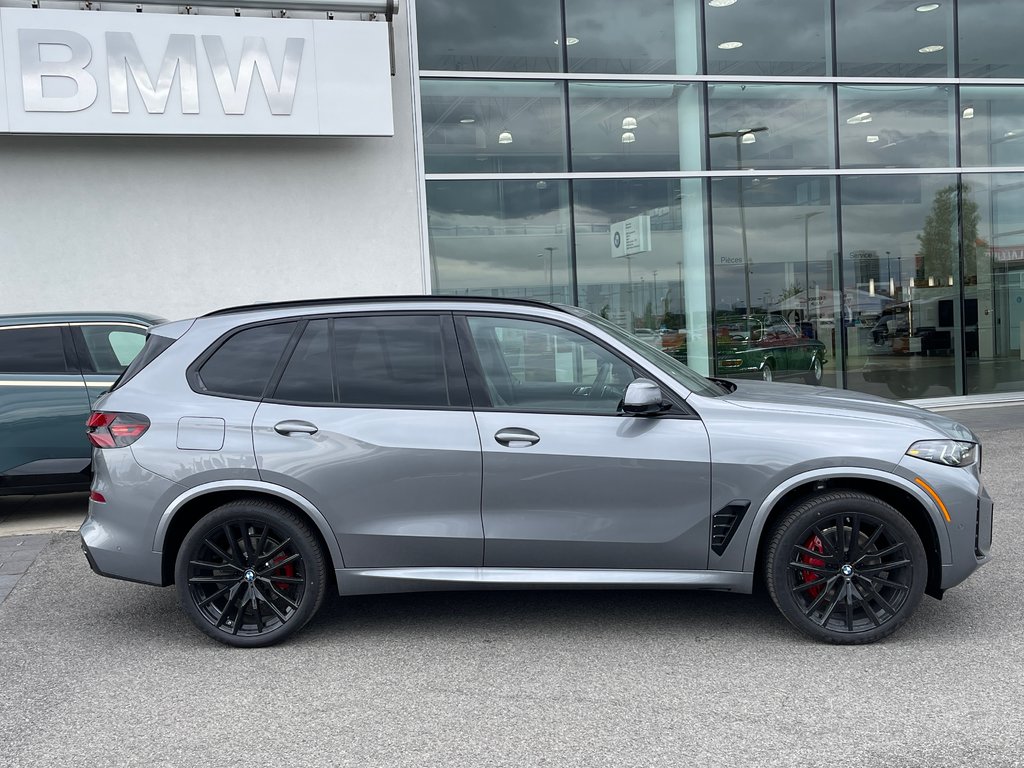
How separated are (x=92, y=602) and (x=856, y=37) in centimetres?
1267

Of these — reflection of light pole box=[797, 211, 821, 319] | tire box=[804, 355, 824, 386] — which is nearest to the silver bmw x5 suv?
reflection of light pole box=[797, 211, 821, 319]

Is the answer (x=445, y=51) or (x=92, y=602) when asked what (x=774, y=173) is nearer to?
(x=445, y=51)

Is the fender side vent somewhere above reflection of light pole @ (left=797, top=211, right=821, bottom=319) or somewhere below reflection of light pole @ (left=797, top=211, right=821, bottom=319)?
below

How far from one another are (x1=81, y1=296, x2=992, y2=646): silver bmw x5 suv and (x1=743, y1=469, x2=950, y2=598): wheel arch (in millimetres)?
10

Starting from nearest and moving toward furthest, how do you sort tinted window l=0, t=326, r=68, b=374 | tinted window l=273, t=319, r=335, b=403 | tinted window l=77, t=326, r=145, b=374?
tinted window l=273, t=319, r=335, b=403 → tinted window l=0, t=326, r=68, b=374 → tinted window l=77, t=326, r=145, b=374

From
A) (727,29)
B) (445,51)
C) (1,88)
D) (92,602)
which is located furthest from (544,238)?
(92,602)

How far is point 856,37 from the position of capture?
1362 cm

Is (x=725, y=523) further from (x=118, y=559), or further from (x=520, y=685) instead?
(x=118, y=559)

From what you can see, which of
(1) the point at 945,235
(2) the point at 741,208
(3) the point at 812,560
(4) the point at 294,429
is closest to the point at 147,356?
(4) the point at 294,429

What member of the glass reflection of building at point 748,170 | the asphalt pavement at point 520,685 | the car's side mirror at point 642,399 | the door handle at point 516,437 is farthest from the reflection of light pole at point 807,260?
the door handle at point 516,437

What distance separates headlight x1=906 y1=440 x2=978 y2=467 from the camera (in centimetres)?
435

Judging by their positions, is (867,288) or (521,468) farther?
(867,288)

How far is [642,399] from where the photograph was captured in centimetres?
428

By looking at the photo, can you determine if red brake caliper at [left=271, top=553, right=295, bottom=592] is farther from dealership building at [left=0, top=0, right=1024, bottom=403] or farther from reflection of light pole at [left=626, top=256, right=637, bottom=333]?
reflection of light pole at [left=626, top=256, right=637, bottom=333]
